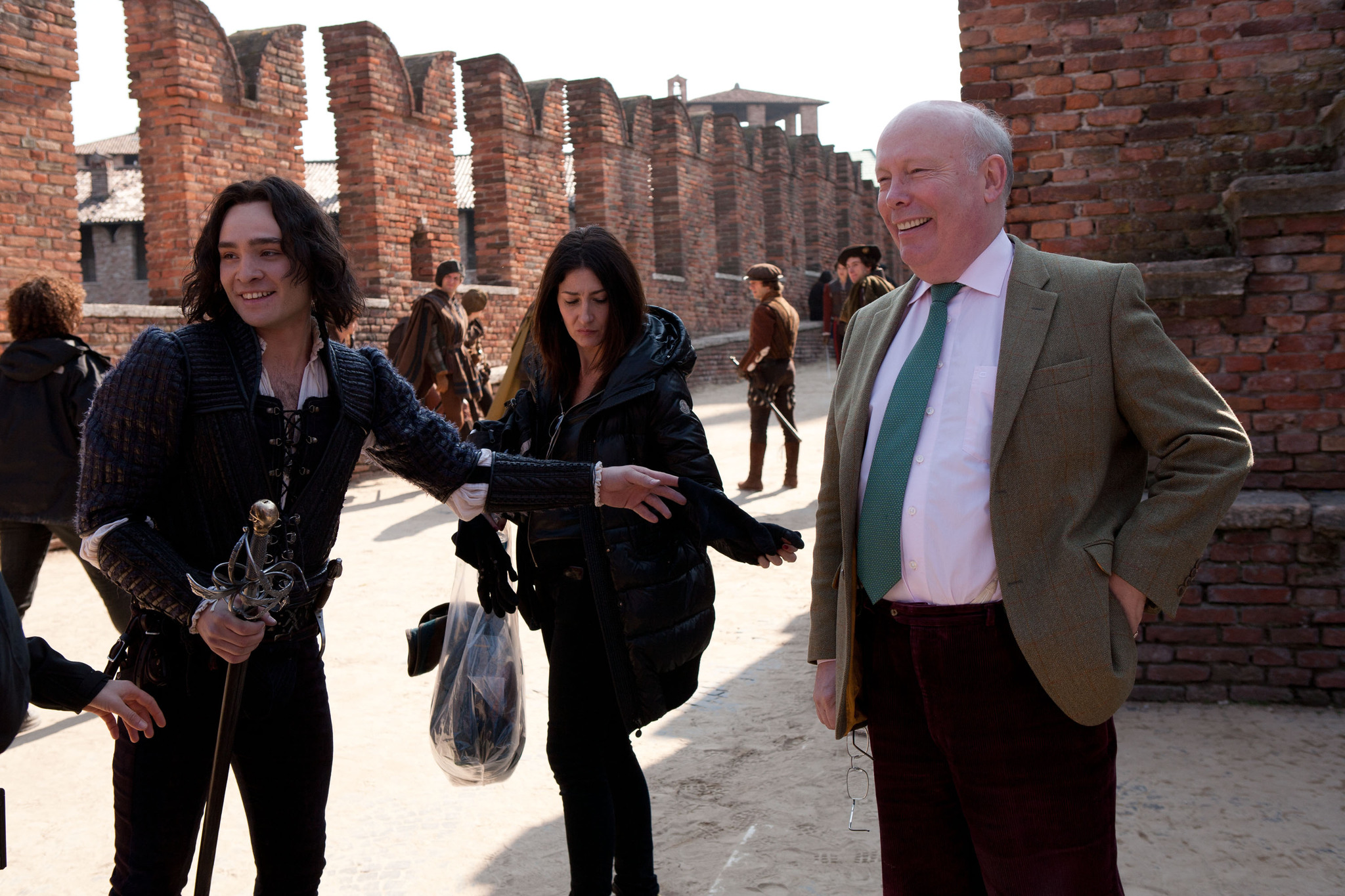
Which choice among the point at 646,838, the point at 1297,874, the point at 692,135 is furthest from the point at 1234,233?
the point at 692,135

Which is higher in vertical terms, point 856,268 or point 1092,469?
point 856,268

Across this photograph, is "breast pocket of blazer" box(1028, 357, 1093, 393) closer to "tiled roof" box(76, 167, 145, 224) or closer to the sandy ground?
the sandy ground

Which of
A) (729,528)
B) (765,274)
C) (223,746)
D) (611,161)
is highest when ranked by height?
(611,161)

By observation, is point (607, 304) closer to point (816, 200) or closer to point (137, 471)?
point (137, 471)

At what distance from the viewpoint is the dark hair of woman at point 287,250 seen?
2385 millimetres

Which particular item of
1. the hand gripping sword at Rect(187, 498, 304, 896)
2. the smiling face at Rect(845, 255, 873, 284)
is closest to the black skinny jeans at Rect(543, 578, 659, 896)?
the hand gripping sword at Rect(187, 498, 304, 896)

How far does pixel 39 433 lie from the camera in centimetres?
508

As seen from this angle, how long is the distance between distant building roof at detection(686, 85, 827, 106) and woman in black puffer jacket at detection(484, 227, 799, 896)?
193 feet

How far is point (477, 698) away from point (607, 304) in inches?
46.1

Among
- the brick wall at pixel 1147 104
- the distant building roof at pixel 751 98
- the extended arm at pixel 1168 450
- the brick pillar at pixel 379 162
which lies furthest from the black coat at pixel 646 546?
the distant building roof at pixel 751 98

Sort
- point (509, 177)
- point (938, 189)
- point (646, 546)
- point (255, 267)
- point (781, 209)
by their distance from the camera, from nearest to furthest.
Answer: point (938, 189)
point (255, 267)
point (646, 546)
point (509, 177)
point (781, 209)

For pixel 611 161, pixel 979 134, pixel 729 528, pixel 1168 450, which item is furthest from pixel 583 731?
pixel 611 161

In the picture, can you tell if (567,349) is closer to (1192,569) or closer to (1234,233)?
(1192,569)

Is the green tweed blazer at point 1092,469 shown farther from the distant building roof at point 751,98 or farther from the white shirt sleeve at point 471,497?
the distant building roof at point 751,98
